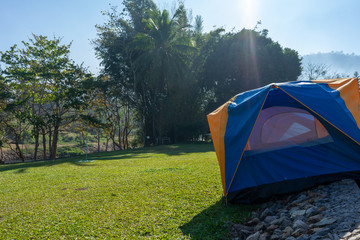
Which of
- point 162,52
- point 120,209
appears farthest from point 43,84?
point 120,209

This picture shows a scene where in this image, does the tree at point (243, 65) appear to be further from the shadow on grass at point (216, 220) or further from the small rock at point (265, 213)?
the small rock at point (265, 213)

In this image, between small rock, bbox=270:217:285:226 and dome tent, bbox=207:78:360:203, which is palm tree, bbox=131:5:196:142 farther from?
small rock, bbox=270:217:285:226

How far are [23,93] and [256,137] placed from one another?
1652 cm

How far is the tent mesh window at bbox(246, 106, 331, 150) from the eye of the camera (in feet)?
15.5

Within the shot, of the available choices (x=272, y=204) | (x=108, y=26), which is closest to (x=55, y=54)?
(x=108, y=26)

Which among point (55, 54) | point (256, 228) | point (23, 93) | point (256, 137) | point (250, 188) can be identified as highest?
point (55, 54)

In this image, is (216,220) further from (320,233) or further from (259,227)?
(320,233)

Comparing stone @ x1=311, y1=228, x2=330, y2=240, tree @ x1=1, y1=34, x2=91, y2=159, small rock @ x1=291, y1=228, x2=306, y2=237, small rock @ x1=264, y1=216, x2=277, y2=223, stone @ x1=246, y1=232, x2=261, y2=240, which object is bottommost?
stone @ x1=246, y1=232, x2=261, y2=240

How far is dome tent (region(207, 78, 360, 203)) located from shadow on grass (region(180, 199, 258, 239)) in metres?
0.20

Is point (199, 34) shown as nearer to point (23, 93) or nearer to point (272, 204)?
point (23, 93)

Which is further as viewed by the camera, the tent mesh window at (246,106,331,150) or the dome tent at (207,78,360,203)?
the tent mesh window at (246,106,331,150)

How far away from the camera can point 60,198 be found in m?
4.95

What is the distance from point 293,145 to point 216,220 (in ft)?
7.42

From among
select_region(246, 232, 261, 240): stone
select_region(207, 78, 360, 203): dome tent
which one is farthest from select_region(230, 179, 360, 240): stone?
select_region(207, 78, 360, 203): dome tent
